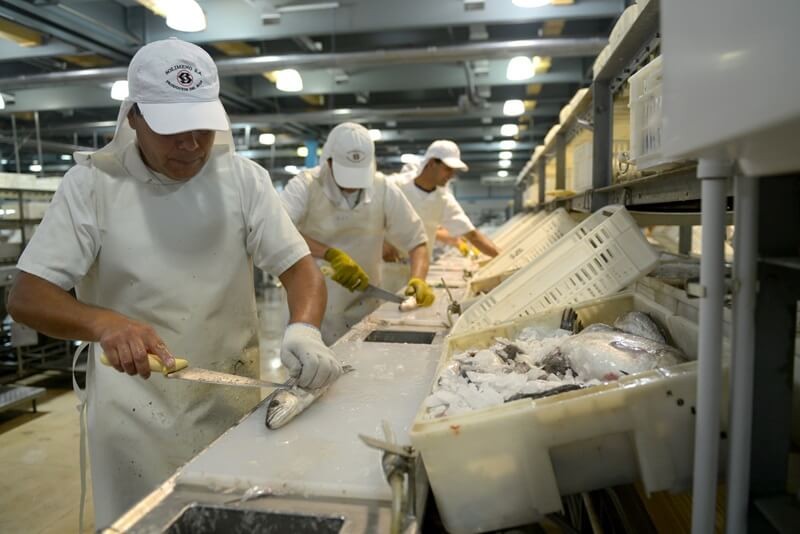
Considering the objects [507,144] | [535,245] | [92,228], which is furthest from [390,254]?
[507,144]

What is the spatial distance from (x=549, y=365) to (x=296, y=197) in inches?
75.6

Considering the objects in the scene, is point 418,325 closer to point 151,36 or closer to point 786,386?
point 786,386

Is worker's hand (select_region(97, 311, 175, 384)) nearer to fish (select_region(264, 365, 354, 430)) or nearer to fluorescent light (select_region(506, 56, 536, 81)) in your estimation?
fish (select_region(264, 365, 354, 430))

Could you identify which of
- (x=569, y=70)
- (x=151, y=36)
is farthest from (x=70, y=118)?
(x=569, y=70)

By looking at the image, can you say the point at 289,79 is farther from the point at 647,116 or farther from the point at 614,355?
the point at 614,355

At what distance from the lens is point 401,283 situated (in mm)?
3963

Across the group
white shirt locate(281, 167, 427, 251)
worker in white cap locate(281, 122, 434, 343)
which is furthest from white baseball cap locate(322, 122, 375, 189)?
white shirt locate(281, 167, 427, 251)

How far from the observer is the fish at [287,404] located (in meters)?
1.08

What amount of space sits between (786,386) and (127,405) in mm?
1431

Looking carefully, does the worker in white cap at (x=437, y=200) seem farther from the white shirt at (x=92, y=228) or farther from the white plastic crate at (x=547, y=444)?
the white plastic crate at (x=547, y=444)

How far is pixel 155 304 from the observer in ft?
4.70

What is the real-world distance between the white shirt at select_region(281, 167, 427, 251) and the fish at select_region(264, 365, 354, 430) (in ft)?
5.09

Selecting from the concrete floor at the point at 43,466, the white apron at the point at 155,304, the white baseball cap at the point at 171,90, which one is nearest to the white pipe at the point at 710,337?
the white baseball cap at the point at 171,90

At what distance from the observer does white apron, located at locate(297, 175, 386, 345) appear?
9.18 feet
